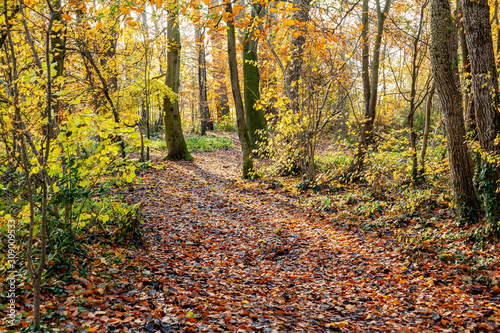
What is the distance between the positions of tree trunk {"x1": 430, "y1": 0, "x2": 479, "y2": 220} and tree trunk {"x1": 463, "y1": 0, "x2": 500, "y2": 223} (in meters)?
0.41

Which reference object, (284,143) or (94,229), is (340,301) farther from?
(284,143)

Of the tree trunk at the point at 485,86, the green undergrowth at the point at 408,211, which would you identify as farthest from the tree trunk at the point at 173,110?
the tree trunk at the point at 485,86

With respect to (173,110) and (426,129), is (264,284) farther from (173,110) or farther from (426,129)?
(173,110)

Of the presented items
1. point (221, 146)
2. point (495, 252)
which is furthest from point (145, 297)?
point (221, 146)

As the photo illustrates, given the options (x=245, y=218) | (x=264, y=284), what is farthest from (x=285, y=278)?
(x=245, y=218)

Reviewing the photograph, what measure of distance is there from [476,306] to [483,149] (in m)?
2.54

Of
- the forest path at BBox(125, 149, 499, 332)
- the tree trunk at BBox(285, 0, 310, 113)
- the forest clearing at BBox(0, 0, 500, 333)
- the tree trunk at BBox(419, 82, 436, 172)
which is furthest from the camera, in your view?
the tree trunk at BBox(285, 0, 310, 113)

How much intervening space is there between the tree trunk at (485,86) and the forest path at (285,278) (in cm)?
172

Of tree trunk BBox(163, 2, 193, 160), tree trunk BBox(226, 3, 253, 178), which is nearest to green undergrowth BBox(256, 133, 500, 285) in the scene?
tree trunk BBox(226, 3, 253, 178)

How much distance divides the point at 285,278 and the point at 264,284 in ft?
1.39

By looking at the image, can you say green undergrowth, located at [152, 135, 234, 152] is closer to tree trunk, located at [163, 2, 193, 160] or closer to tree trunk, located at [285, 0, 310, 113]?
tree trunk, located at [163, 2, 193, 160]

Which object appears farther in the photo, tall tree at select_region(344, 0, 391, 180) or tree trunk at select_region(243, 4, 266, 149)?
tree trunk at select_region(243, 4, 266, 149)

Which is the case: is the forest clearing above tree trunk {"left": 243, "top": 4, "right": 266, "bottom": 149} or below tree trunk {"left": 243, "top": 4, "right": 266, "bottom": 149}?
below

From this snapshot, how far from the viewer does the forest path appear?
3496mm
